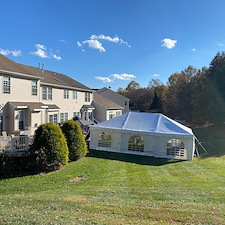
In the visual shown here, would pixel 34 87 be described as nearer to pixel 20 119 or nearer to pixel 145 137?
pixel 20 119

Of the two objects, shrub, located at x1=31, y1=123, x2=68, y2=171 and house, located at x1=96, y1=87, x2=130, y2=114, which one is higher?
house, located at x1=96, y1=87, x2=130, y2=114

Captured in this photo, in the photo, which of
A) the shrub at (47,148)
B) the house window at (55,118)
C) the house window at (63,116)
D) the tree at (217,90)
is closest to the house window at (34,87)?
the house window at (55,118)

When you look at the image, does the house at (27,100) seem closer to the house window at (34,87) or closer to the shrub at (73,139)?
the house window at (34,87)

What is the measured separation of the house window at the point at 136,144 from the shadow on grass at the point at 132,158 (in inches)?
32.0

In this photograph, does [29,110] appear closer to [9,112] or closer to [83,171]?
[9,112]

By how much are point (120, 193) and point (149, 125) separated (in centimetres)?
956

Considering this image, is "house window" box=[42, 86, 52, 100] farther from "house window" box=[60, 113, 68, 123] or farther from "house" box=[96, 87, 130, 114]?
"house" box=[96, 87, 130, 114]

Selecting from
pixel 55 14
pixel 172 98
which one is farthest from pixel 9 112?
pixel 172 98

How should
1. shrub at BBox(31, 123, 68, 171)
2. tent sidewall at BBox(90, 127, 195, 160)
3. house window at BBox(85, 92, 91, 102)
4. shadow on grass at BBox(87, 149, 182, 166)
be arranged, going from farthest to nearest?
house window at BBox(85, 92, 91, 102) → tent sidewall at BBox(90, 127, 195, 160) → shadow on grass at BBox(87, 149, 182, 166) → shrub at BBox(31, 123, 68, 171)

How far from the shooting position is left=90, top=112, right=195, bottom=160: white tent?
15.5 meters

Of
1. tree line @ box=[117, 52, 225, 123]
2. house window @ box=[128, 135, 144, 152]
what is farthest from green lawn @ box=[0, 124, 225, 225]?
tree line @ box=[117, 52, 225, 123]

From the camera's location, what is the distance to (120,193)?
8016 millimetres

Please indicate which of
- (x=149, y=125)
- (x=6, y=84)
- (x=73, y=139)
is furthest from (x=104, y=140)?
(x=6, y=84)

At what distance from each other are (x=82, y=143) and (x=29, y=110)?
5.68 meters
